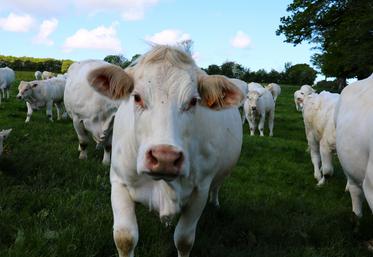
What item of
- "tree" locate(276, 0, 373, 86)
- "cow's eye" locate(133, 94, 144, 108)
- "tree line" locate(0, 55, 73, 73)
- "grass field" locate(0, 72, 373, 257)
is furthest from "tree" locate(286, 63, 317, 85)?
"cow's eye" locate(133, 94, 144, 108)

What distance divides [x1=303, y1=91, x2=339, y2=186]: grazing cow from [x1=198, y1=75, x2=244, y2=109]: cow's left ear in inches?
202

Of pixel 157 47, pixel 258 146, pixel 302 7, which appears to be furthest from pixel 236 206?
pixel 302 7

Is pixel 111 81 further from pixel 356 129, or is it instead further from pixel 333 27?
pixel 333 27

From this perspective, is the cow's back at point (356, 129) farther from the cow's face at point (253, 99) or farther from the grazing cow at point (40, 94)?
the grazing cow at point (40, 94)

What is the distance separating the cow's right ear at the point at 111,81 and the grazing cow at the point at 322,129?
18.6 feet

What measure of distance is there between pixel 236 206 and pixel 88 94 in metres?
3.47

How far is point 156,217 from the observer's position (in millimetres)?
5055

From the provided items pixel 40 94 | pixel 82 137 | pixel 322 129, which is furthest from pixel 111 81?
pixel 40 94

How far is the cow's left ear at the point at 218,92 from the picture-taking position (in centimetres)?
368

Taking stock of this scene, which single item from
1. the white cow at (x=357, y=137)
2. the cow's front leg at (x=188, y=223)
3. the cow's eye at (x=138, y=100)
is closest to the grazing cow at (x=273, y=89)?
the white cow at (x=357, y=137)

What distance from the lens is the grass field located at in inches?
162

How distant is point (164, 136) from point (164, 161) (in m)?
0.19

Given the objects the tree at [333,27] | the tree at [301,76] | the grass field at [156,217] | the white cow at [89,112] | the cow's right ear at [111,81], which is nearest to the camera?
the cow's right ear at [111,81]

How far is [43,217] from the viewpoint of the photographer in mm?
4512
